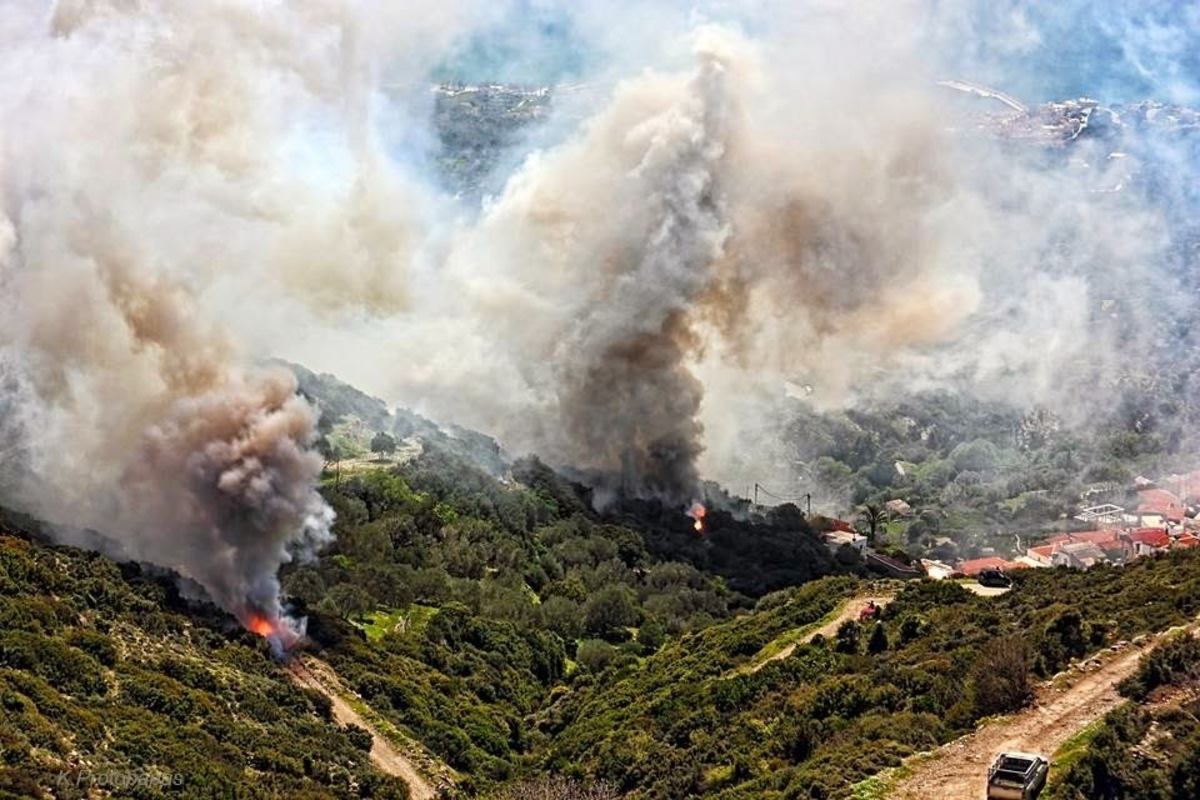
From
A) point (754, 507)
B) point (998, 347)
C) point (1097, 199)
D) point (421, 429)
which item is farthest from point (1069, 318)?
point (421, 429)

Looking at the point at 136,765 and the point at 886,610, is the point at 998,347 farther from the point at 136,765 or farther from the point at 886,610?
the point at 136,765

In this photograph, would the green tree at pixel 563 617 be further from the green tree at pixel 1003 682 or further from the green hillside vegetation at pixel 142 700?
the green tree at pixel 1003 682

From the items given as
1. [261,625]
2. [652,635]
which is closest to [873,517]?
[652,635]

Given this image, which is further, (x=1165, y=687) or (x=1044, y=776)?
(x=1165, y=687)

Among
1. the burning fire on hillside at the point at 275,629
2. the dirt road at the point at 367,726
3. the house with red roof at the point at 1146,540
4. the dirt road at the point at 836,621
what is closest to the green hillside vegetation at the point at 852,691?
the dirt road at the point at 836,621

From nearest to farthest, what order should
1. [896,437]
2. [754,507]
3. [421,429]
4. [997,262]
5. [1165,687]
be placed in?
[1165,687] → [421,429] → [754,507] → [896,437] → [997,262]

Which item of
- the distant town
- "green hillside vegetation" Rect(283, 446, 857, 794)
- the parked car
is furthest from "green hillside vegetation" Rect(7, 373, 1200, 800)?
the distant town

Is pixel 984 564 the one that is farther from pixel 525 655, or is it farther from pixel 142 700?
pixel 142 700
